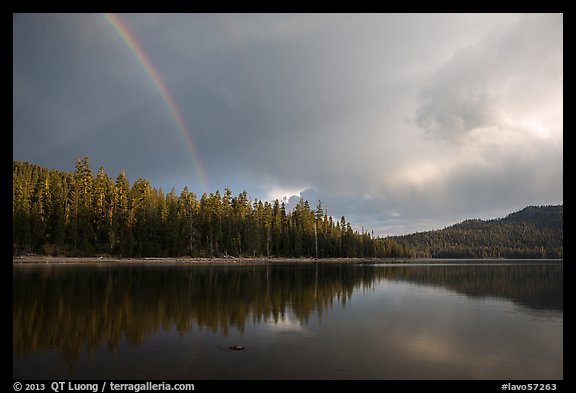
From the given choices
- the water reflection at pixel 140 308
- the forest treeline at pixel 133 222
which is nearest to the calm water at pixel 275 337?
the water reflection at pixel 140 308

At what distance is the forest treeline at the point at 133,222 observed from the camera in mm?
106250

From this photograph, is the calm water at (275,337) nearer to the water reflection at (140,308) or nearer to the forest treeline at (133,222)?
the water reflection at (140,308)

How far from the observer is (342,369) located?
618 inches

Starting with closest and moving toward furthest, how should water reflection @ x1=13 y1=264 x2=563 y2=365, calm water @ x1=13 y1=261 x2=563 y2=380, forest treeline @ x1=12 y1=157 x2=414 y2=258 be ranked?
1. calm water @ x1=13 y1=261 x2=563 y2=380
2. water reflection @ x1=13 y1=264 x2=563 y2=365
3. forest treeline @ x1=12 y1=157 x2=414 y2=258

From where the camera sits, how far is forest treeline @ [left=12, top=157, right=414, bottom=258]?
349 feet

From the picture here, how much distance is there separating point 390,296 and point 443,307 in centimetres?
864

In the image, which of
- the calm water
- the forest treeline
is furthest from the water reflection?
the forest treeline

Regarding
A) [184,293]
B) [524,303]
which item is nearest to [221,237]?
[184,293]

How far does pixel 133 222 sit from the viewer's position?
401 feet

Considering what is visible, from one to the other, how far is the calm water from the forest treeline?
77186 millimetres

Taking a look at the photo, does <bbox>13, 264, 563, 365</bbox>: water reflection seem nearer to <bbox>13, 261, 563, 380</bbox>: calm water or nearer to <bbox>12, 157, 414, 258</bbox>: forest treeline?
<bbox>13, 261, 563, 380</bbox>: calm water

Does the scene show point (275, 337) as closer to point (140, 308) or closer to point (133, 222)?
point (140, 308)

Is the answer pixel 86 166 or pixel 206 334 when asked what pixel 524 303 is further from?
pixel 86 166

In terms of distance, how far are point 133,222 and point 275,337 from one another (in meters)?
112
